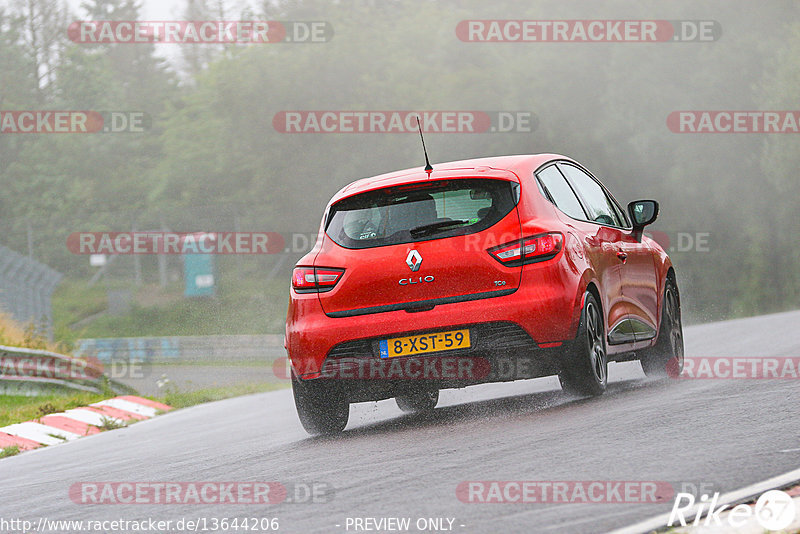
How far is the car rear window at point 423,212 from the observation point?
24.7 feet

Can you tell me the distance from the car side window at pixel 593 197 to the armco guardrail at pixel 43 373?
9102mm

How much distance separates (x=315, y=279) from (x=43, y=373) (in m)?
9.52

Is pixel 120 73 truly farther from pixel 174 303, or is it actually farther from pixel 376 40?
pixel 174 303

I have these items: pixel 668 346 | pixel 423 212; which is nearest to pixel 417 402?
pixel 668 346

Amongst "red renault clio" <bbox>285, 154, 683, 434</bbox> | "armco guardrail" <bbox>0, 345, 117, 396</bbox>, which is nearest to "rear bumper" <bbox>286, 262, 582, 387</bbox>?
"red renault clio" <bbox>285, 154, 683, 434</bbox>

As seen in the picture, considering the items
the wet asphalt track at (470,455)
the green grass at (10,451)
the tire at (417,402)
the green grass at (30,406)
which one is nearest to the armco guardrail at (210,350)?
the green grass at (30,406)

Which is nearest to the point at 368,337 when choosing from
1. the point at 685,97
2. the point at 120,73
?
the point at 685,97

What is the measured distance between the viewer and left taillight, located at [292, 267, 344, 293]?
764 cm

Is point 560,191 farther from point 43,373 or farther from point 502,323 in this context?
point 43,373

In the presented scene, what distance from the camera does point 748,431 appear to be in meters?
6.38

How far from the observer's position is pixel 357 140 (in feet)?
218

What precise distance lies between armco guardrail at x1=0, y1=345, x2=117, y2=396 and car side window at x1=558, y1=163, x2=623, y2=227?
910cm

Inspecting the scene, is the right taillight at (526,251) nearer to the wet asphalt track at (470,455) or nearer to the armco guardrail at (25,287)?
the wet asphalt track at (470,455)

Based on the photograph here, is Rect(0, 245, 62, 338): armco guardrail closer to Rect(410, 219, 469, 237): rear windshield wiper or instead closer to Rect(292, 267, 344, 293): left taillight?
Rect(292, 267, 344, 293): left taillight
